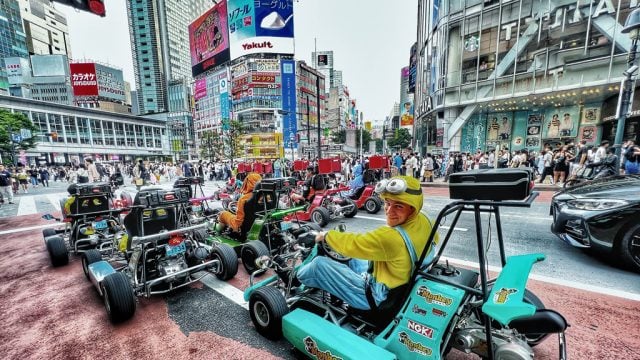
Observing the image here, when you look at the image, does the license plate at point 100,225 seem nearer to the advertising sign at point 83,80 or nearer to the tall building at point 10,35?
the advertising sign at point 83,80

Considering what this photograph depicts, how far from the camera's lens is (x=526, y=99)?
1714 centimetres

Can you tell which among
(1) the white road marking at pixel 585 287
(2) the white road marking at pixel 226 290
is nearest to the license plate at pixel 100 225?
(2) the white road marking at pixel 226 290

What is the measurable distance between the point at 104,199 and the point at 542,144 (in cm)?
2524

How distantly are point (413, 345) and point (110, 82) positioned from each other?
310 ft

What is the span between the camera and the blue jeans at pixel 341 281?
6.85 ft

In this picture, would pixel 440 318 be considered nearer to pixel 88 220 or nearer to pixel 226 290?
pixel 226 290

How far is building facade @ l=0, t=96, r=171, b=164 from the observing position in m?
40.5

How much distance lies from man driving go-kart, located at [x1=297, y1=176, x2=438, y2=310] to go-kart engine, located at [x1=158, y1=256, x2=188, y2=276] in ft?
7.68

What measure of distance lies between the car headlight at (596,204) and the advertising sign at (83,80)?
57869 mm

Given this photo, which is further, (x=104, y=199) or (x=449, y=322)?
(x=104, y=199)

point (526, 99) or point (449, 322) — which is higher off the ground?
point (526, 99)

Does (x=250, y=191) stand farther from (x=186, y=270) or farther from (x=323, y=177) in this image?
(x=323, y=177)

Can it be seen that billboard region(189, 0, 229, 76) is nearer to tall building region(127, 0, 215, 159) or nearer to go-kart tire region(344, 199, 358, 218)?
tall building region(127, 0, 215, 159)

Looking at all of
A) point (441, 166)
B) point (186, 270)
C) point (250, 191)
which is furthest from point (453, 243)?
point (441, 166)
